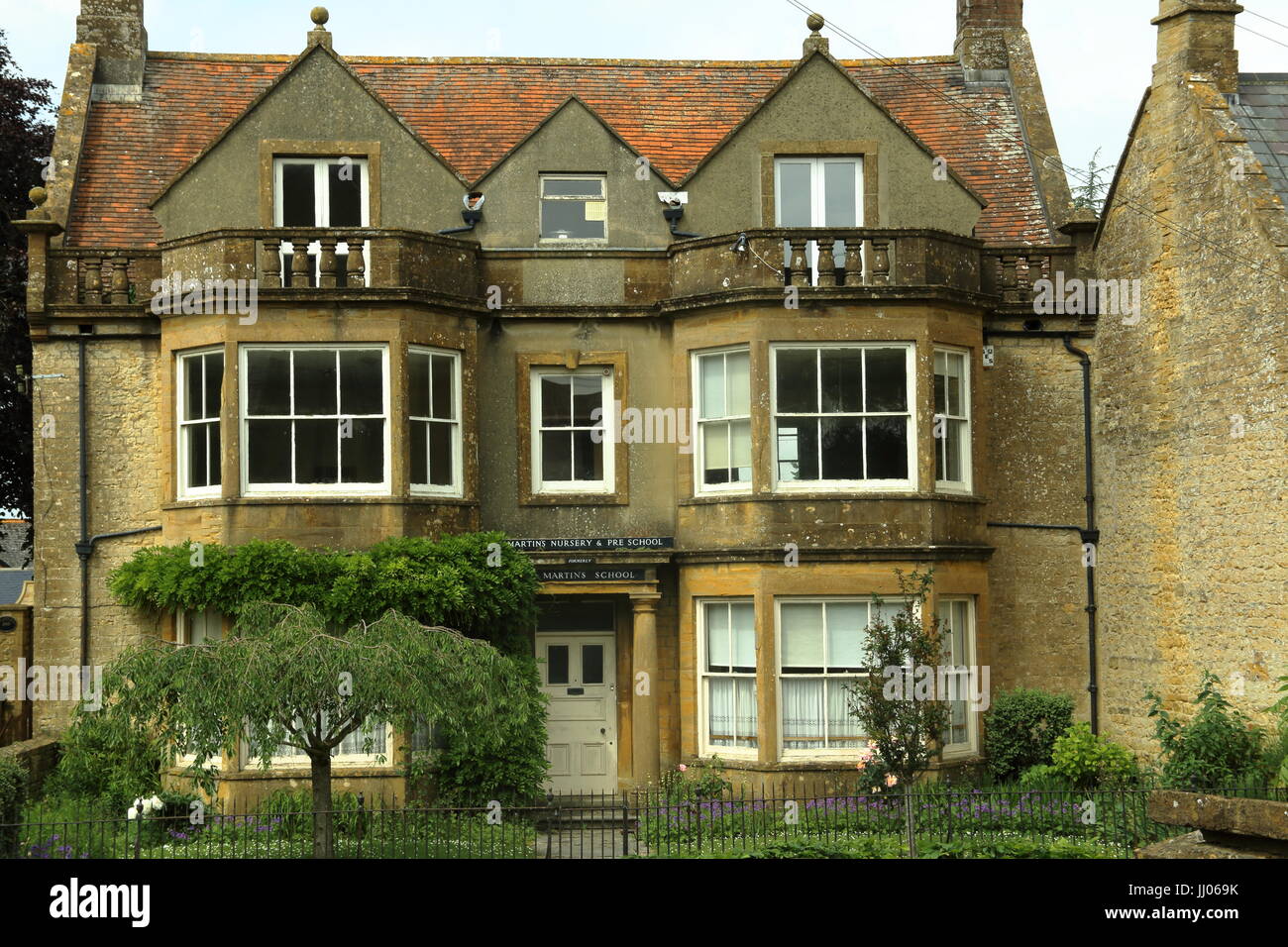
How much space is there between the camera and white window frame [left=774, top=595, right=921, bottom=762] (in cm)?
1992

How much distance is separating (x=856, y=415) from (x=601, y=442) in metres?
3.66

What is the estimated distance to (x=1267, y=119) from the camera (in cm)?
1934

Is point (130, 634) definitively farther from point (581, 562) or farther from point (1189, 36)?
Answer: point (1189, 36)

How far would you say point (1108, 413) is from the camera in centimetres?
2141

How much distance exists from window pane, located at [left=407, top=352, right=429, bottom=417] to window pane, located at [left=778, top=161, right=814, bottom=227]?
225 inches

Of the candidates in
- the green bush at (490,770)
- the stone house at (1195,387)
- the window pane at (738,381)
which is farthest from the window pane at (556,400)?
the stone house at (1195,387)

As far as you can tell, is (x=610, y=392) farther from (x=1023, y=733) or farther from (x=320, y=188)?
(x=1023, y=733)

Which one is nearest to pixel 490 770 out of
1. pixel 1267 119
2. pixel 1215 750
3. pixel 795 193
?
pixel 1215 750

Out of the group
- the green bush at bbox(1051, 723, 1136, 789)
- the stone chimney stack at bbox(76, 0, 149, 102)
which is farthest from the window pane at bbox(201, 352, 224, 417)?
the green bush at bbox(1051, 723, 1136, 789)

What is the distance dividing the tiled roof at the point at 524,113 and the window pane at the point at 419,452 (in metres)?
4.83

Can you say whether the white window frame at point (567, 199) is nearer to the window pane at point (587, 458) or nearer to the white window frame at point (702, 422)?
the white window frame at point (702, 422)

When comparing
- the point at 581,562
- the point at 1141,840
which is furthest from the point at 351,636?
the point at 1141,840

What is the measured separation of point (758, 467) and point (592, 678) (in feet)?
13.5
